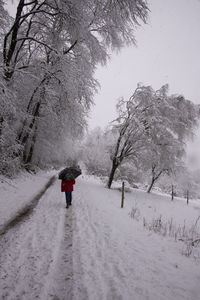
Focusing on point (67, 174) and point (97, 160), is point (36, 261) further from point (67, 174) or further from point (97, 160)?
point (97, 160)

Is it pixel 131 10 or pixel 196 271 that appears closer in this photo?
pixel 196 271

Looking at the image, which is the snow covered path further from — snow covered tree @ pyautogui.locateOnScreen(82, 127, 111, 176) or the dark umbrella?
snow covered tree @ pyautogui.locateOnScreen(82, 127, 111, 176)

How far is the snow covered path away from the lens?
2.09 meters

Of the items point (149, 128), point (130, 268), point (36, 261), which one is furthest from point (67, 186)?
point (149, 128)

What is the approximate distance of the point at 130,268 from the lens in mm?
2629

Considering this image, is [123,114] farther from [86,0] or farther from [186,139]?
[86,0]

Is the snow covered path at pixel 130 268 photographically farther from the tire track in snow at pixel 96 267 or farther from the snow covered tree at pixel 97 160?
the snow covered tree at pixel 97 160

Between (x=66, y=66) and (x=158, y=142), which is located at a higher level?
(x=66, y=66)

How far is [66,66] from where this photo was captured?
250 inches

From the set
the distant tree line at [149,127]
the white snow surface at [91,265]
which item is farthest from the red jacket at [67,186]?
the distant tree line at [149,127]

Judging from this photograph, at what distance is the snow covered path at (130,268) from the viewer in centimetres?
209

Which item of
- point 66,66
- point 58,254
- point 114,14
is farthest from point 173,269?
point 66,66

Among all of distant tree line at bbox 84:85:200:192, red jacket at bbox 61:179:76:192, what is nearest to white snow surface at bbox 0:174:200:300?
red jacket at bbox 61:179:76:192

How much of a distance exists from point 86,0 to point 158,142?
11.7 m
